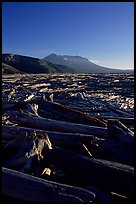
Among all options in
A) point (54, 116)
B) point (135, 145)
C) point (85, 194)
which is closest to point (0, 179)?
point (85, 194)

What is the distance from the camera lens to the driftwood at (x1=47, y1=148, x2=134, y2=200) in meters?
3.61

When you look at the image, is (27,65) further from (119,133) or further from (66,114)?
(119,133)

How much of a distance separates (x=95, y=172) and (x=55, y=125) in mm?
2347

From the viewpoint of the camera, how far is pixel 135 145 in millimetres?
4230

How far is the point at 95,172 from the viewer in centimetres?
382

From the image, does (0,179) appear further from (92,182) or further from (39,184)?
(92,182)

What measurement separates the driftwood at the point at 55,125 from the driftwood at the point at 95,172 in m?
1.54

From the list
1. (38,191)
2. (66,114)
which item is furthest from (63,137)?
(66,114)

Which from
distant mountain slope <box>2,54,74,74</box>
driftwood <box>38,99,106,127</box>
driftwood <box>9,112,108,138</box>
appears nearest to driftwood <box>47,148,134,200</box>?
driftwood <box>9,112,108,138</box>

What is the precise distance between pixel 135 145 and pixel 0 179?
6.48 ft

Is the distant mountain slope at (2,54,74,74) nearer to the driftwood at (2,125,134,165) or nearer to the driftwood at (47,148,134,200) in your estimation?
the driftwood at (2,125,134,165)

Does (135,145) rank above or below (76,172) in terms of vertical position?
above

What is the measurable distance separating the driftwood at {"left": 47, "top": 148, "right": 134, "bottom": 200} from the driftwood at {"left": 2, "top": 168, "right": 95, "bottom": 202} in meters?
0.55

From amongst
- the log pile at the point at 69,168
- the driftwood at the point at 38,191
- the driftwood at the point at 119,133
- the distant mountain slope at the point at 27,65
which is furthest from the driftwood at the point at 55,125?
the distant mountain slope at the point at 27,65
